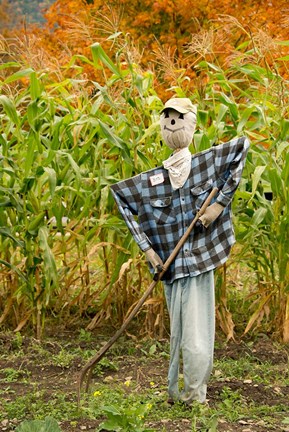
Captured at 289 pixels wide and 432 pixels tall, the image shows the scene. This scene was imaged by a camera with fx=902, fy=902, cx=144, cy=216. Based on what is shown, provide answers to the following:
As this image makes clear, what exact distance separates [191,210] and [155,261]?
319 mm

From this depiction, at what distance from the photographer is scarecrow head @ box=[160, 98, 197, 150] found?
453 cm

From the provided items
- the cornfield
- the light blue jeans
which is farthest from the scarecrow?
the cornfield

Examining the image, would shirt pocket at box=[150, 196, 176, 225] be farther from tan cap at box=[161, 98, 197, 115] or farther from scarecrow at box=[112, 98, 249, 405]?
tan cap at box=[161, 98, 197, 115]

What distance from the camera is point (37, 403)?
15.7 ft

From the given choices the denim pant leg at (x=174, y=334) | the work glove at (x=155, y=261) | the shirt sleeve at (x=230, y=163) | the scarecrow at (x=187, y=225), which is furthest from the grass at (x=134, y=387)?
the shirt sleeve at (x=230, y=163)

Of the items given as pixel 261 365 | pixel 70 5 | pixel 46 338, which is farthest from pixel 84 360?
pixel 70 5

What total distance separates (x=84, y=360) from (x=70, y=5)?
8280mm

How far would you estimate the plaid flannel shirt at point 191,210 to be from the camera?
14.9 ft

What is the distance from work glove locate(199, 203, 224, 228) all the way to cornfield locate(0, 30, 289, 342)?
1.21m

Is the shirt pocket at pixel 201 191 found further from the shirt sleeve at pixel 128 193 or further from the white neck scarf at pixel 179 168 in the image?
the shirt sleeve at pixel 128 193

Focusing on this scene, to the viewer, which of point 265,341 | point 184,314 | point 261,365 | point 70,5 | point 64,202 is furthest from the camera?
point 70,5

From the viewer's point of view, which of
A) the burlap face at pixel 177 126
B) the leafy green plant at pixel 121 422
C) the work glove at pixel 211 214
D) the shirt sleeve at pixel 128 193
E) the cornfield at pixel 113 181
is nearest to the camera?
the leafy green plant at pixel 121 422

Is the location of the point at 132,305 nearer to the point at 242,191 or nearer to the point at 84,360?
the point at 84,360

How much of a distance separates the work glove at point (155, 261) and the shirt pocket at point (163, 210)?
18 centimetres
